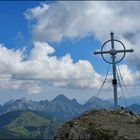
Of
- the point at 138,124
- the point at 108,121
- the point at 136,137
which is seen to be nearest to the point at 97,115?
the point at 108,121

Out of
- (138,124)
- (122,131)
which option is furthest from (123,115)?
(122,131)

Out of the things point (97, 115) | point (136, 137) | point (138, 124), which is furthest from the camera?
point (97, 115)

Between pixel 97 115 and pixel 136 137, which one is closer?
pixel 136 137

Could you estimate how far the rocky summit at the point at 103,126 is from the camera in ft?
98.0

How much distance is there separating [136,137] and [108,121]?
456 centimetres

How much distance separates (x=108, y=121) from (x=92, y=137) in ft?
11.7

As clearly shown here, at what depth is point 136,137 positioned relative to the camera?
2884 centimetres

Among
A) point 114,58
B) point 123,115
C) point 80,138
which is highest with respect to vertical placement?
point 114,58

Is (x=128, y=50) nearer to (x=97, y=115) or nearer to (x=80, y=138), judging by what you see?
(x=97, y=115)

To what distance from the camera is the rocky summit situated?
29.9 metres

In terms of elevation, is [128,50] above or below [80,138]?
above

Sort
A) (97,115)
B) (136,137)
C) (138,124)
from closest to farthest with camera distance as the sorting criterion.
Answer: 1. (136,137)
2. (138,124)
3. (97,115)

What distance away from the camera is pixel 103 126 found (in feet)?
103

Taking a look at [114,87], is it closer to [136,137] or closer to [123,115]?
[123,115]
